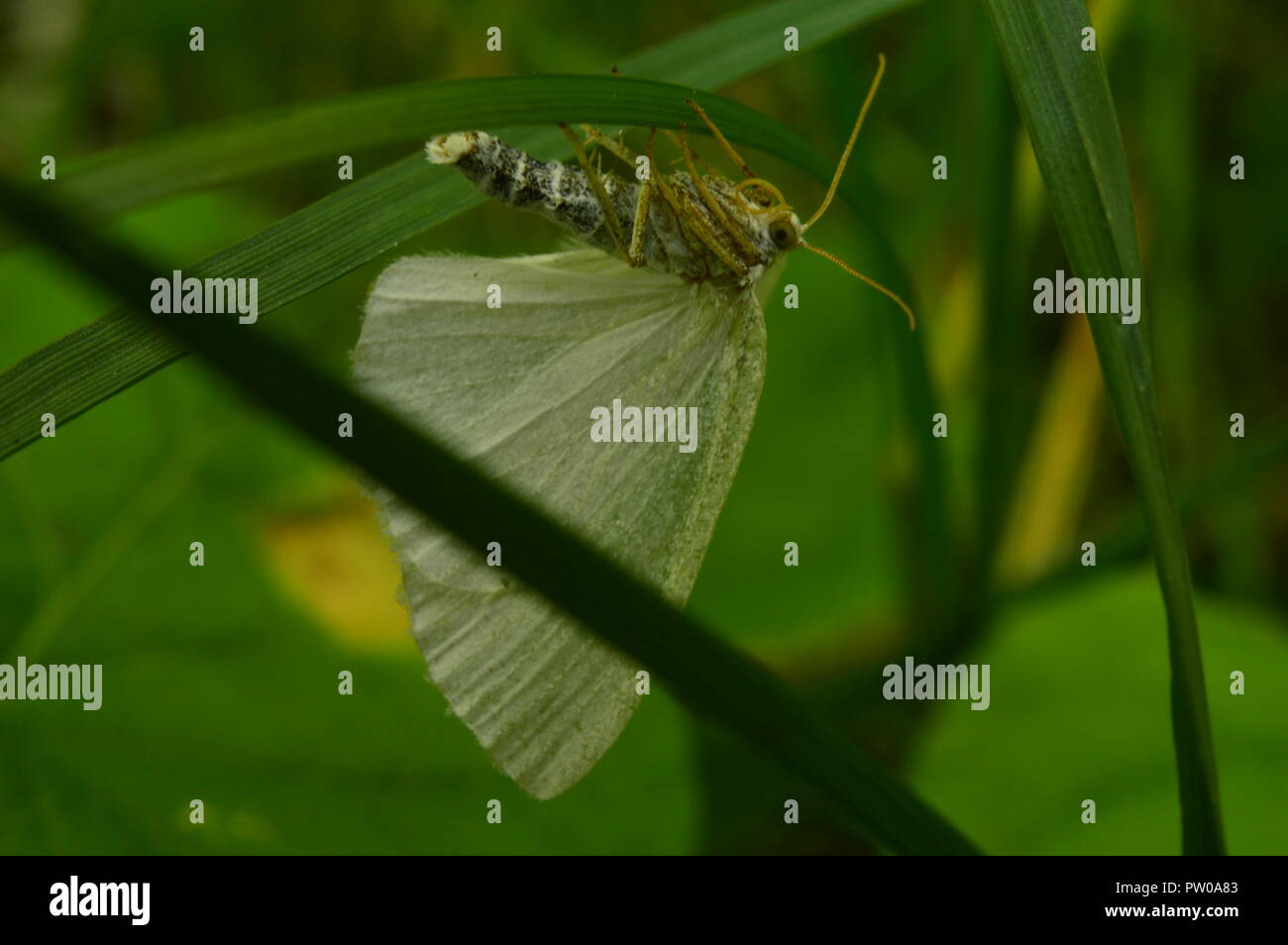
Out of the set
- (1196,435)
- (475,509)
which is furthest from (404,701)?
(1196,435)

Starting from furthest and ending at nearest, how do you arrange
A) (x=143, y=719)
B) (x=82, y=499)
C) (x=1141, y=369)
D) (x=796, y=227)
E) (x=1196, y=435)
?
1. (x=1196, y=435)
2. (x=82, y=499)
3. (x=143, y=719)
4. (x=796, y=227)
5. (x=1141, y=369)

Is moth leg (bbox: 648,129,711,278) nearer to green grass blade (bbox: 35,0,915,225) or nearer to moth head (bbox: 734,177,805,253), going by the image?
moth head (bbox: 734,177,805,253)

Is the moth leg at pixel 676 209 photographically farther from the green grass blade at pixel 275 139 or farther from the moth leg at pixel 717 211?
the green grass blade at pixel 275 139

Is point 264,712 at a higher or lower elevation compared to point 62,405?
lower

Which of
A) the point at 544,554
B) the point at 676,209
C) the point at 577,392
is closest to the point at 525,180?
the point at 676,209

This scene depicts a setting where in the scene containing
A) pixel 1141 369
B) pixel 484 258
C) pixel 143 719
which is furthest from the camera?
pixel 143 719

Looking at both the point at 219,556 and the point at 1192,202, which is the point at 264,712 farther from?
the point at 1192,202

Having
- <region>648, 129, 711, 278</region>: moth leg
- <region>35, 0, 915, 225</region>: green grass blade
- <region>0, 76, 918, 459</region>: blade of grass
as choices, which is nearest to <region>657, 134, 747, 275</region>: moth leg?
<region>648, 129, 711, 278</region>: moth leg

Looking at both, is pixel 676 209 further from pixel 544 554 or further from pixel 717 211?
pixel 544 554
